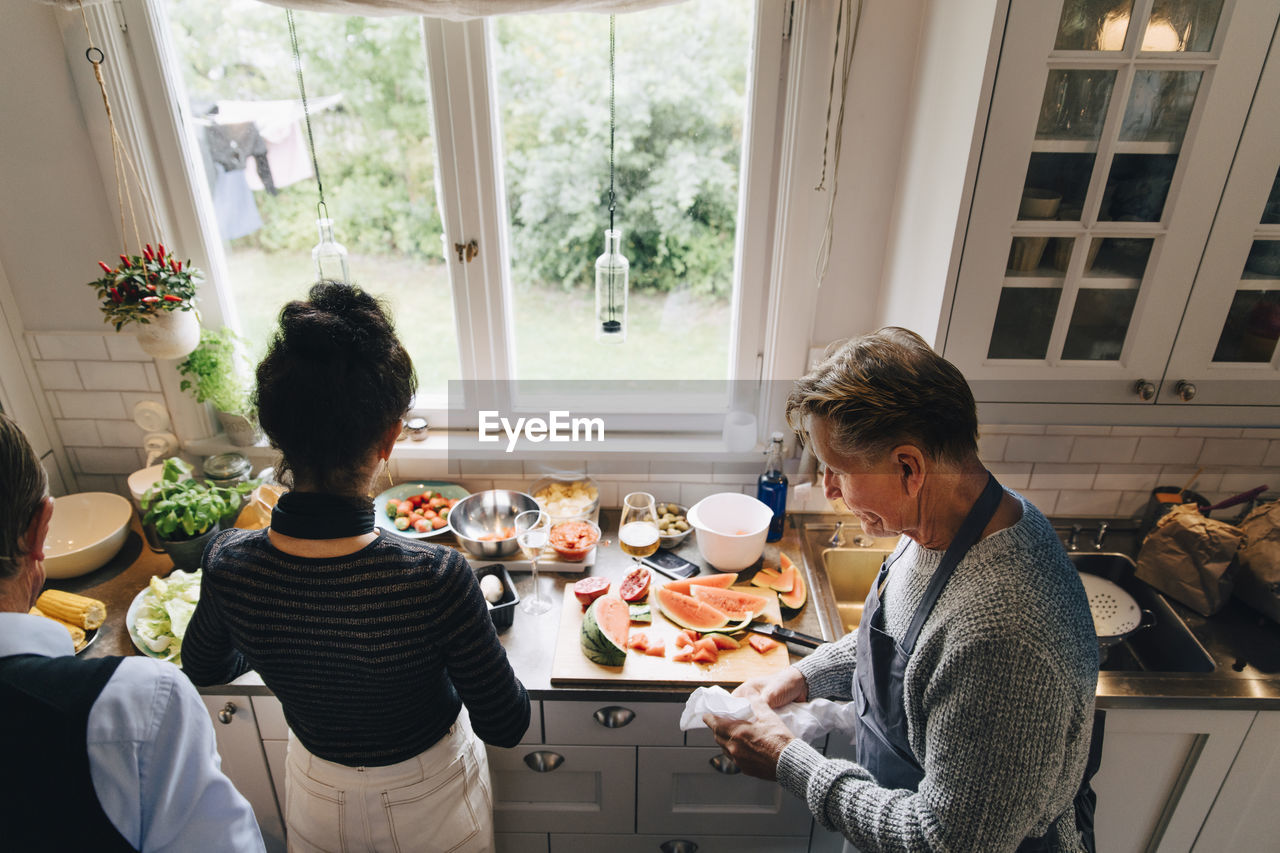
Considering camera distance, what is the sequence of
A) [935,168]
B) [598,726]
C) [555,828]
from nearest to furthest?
[935,168]
[598,726]
[555,828]

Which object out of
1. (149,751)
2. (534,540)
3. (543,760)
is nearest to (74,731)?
(149,751)

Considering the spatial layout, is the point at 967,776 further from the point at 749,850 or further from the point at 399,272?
the point at 399,272

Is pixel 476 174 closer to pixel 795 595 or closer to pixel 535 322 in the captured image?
pixel 535 322

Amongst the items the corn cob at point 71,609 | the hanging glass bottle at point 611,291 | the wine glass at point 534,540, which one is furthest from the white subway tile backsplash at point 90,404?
the hanging glass bottle at point 611,291

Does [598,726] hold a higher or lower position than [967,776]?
lower

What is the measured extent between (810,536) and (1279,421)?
1.08 metres

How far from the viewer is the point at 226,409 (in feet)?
6.78

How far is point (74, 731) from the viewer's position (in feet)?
2.53

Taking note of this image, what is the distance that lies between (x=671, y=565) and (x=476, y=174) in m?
1.15

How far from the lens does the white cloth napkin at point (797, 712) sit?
1.46 m

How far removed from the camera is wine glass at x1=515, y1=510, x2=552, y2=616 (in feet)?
5.67

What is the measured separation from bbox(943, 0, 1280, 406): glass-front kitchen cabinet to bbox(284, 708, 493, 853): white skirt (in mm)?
1294

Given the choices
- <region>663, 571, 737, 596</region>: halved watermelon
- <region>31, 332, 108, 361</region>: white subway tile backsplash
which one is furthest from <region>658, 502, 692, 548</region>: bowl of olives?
→ <region>31, 332, 108, 361</region>: white subway tile backsplash

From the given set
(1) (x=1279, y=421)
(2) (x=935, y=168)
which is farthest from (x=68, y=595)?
(1) (x=1279, y=421)
